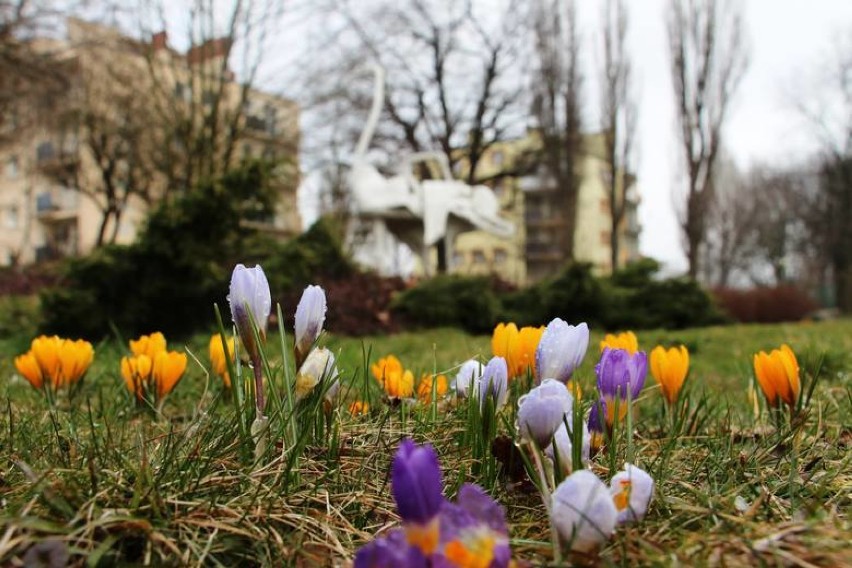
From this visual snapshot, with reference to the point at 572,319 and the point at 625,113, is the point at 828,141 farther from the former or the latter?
the point at 572,319

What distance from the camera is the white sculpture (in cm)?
1123

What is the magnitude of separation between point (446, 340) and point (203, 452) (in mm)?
5212

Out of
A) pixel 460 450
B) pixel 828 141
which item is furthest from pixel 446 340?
pixel 828 141

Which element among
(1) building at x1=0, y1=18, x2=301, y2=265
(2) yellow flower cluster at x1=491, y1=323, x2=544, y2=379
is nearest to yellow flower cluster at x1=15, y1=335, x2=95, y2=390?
(2) yellow flower cluster at x1=491, y1=323, x2=544, y2=379

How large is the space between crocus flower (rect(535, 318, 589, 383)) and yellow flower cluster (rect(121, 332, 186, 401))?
36.7 inches

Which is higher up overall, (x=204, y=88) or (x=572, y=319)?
(x=204, y=88)

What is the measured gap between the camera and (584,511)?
0.65 m

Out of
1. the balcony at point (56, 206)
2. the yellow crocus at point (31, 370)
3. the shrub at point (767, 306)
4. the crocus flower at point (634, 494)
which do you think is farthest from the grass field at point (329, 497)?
the balcony at point (56, 206)

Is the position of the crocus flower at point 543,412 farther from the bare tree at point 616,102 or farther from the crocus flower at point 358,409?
the bare tree at point 616,102

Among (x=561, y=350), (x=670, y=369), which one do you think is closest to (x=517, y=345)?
(x=561, y=350)

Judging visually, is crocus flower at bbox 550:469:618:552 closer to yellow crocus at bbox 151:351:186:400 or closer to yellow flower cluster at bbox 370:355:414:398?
yellow flower cluster at bbox 370:355:414:398

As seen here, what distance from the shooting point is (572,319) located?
776 cm

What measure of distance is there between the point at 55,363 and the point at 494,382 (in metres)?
1.19

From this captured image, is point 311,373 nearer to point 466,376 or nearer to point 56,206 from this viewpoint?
point 466,376
